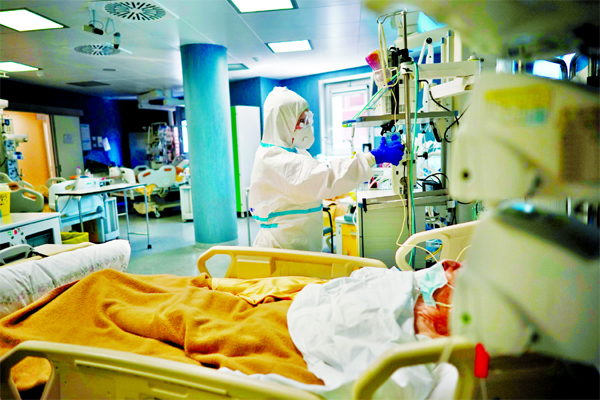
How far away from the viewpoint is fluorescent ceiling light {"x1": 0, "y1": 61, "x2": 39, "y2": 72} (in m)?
5.02

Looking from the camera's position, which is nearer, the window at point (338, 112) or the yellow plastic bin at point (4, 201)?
the yellow plastic bin at point (4, 201)

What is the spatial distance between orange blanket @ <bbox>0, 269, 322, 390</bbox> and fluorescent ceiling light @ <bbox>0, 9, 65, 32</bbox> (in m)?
3.08

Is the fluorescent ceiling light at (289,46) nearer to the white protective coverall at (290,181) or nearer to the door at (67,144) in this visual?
the white protective coverall at (290,181)

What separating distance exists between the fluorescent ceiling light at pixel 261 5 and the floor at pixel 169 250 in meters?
2.53

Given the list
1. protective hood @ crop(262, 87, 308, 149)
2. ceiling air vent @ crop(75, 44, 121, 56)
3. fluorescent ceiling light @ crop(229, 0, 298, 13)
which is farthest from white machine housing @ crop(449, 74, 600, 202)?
ceiling air vent @ crop(75, 44, 121, 56)

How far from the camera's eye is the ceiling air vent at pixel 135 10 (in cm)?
299

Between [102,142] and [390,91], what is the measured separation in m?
8.65

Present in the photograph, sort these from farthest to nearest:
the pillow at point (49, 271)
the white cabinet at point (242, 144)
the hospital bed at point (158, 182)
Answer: the hospital bed at point (158, 182)
the white cabinet at point (242, 144)
the pillow at point (49, 271)

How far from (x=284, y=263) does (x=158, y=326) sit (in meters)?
0.72

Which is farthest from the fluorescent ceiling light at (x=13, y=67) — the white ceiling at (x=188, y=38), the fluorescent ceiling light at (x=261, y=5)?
the fluorescent ceiling light at (x=261, y=5)

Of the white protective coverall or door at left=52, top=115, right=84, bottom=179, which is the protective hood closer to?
the white protective coverall

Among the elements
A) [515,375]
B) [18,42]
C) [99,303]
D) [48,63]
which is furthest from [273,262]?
[48,63]

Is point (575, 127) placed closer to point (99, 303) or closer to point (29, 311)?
point (99, 303)

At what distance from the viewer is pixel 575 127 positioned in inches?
17.5
